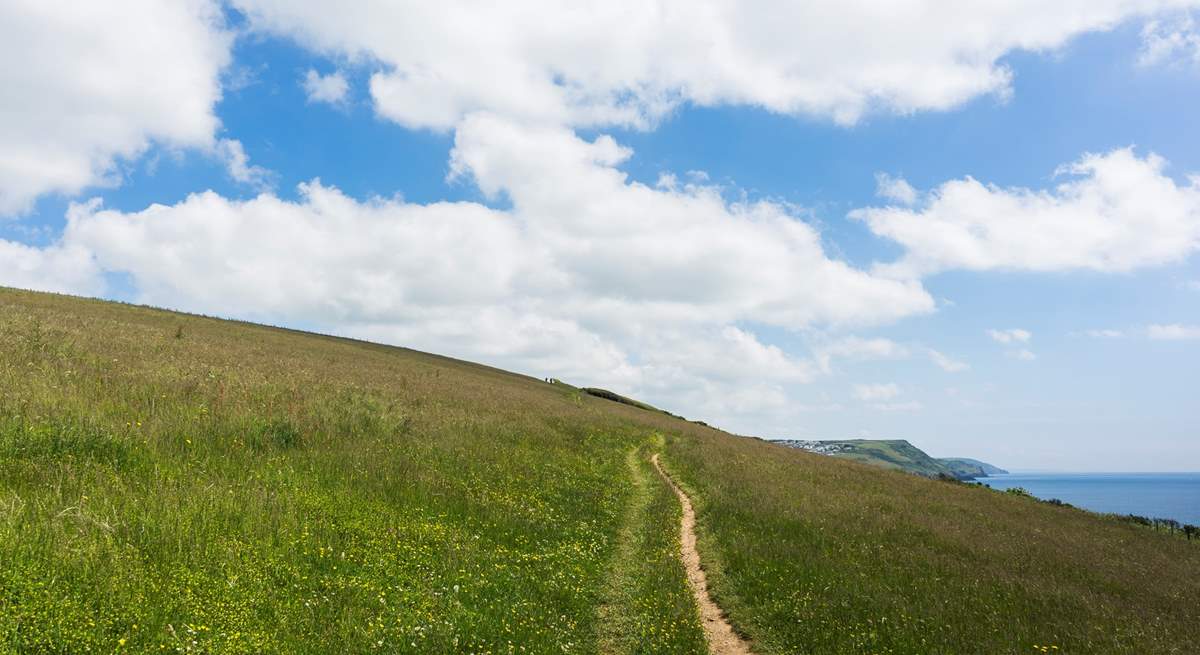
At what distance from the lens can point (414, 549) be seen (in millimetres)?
10367

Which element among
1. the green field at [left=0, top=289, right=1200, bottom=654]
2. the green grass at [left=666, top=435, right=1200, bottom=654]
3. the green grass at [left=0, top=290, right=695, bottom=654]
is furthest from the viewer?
the green grass at [left=666, top=435, right=1200, bottom=654]

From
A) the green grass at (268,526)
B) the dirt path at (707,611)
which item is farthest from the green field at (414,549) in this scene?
the dirt path at (707,611)

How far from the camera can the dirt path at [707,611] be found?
9.50m

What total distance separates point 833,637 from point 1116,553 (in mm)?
16594

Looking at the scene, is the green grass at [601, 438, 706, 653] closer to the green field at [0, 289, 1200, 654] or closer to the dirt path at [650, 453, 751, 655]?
the green field at [0, 289, 1200, 654]

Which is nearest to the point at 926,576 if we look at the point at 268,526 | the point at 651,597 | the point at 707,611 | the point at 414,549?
the point at 707,611

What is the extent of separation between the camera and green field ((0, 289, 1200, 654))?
720cm

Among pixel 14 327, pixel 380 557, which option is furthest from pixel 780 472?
pixel 14 327

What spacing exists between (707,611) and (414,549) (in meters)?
5.75

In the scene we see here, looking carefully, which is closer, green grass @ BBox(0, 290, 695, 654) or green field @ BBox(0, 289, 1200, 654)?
green grass @ BBox(0, 290, 695, 654)

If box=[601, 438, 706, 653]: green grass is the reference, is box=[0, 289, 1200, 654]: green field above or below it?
above

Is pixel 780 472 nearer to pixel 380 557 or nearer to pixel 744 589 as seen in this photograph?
pixel 744 589

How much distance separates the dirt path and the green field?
0.95ft

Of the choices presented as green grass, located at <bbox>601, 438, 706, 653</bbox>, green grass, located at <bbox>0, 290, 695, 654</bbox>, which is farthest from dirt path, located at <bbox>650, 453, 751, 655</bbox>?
green grass, located at <bbox>0, 290, 695, 654</bbox>
